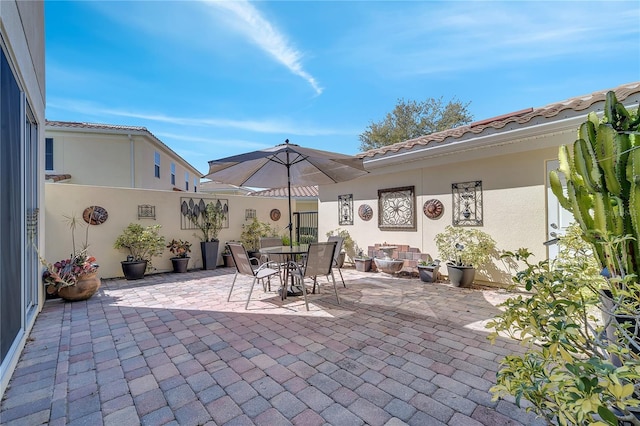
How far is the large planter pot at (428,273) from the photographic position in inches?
223

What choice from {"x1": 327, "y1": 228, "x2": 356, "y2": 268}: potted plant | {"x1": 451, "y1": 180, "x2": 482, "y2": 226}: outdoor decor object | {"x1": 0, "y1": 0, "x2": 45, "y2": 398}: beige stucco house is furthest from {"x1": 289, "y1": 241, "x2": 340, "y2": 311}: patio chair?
{"x1": 327, "y1": 228, "x2": 356, "y2": 268}: potted plant

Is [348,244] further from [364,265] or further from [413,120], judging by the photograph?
Result: [413,120]

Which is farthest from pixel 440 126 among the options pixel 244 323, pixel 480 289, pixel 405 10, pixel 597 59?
pixel 244 323

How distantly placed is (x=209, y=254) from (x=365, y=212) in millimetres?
4504

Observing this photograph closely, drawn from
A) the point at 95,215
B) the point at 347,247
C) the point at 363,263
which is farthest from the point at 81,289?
the point at 347,247

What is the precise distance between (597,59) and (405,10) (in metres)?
4.29

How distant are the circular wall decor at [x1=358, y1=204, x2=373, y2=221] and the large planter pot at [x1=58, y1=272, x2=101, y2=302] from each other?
583 cm

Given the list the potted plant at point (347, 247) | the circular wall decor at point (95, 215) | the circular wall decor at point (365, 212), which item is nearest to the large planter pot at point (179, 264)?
the circular wall decor at point (95, 215)

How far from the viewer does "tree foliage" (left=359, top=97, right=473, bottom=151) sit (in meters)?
18.7

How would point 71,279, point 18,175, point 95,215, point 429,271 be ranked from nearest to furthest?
point 18,175 < point 71,279 < point 429,271 < point 95,215

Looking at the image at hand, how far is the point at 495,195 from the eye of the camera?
17.4 ft

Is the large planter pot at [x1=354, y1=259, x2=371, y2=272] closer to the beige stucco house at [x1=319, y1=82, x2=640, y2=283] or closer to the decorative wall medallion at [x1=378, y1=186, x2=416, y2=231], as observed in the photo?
the beige stucco house at [x1=319, y1=82, x2=640, y2=283]

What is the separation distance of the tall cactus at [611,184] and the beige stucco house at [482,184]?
3161 millimetres

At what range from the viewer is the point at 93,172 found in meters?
11.5
